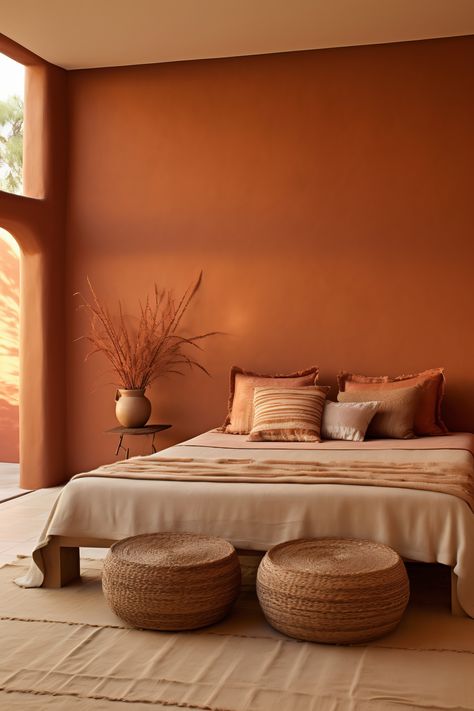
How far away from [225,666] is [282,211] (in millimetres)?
3924

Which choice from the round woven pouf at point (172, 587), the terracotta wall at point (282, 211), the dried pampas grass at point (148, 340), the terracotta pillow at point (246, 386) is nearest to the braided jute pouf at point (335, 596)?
the round woven pouf at point (172, 587)

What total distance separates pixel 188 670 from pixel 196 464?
1.47 meters

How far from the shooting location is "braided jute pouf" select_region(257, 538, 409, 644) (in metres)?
3.19

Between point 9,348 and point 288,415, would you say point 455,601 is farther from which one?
point 9,348

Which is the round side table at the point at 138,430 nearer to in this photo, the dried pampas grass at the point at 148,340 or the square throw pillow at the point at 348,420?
the dried pampas grass at the point at 148,340

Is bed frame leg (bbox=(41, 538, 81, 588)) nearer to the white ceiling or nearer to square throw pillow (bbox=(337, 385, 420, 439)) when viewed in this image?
square throw pillow (bbox=(337, 385, 420, 439))

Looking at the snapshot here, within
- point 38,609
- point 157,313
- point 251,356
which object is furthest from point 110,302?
point 38,609

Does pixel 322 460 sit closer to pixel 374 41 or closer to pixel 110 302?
pixel 110 302

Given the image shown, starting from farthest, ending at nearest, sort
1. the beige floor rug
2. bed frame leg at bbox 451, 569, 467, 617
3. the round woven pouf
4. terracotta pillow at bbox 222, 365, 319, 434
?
terracotta pillow at bbox 222, 365, 319, 434, bed frame leg at bbox 451, 569, 467, 617, the round woven pouf, the beige floor rug

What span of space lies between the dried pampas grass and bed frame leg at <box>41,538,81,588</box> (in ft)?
7.91

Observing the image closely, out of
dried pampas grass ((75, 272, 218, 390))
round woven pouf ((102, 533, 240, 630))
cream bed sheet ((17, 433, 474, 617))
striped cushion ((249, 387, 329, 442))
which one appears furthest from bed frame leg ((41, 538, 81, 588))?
dried pampas grass ((75, 272, 218, 390))

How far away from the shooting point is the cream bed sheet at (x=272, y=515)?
11.6 ft

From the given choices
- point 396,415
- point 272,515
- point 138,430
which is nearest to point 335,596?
point 272,515

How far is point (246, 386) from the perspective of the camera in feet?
19.5
